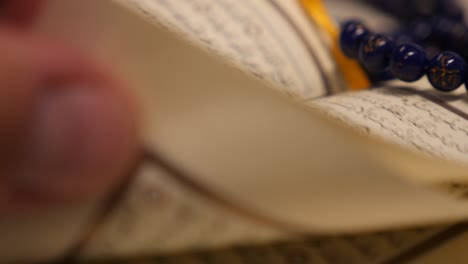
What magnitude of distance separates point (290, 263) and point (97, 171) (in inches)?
3.6

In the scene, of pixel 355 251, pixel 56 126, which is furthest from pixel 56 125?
pixel 355 251

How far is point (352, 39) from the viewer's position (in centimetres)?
31

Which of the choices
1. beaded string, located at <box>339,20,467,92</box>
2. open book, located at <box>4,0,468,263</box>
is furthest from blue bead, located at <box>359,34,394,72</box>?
open book, located at <box>4,0,468,263</box>

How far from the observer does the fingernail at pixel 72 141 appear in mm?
109

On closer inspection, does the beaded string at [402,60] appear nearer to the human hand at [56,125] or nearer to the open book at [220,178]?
the open book at [220,178]

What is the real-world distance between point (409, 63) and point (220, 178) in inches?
7.4

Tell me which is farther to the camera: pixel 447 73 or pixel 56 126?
pixel 447 73

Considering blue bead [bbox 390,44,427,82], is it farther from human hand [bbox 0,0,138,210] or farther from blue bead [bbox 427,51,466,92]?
human hand [bbox 0,0,138,210]

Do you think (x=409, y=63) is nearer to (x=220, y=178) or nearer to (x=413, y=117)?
(x=413, y=117)

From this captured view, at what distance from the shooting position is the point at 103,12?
0.13 meters

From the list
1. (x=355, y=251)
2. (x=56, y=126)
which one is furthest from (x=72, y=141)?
(x=355, y=251)

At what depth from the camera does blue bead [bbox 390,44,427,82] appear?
0.92 ft

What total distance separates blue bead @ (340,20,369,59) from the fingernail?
0.23 meters

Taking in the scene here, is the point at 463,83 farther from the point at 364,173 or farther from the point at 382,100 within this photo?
the point at 364,173
